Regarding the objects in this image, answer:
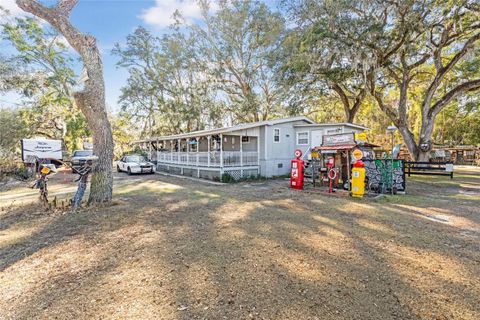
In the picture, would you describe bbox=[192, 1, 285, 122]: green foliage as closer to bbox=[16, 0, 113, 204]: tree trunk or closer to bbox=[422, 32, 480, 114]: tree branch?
bbox=[422, 32, 480, 114]: tree branch

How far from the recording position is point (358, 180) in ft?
27.9

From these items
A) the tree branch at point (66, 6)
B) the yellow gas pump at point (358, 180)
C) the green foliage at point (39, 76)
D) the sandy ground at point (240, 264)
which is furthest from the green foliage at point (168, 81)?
the sandy ground at point (240, 264)

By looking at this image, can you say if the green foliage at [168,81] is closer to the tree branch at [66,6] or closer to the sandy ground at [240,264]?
the tree branch at [66,6]

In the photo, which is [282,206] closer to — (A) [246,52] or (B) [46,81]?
(A) [246,52]

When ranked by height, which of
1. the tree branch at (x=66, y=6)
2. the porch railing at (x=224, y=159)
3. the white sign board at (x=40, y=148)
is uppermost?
the tree branch at (x=66, y=6)

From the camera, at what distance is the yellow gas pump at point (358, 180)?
8469 millimetres

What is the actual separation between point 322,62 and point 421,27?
5.28m

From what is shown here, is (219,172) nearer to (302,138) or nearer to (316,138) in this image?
(302,138)

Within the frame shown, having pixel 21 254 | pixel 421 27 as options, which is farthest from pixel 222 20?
pixel 21 254

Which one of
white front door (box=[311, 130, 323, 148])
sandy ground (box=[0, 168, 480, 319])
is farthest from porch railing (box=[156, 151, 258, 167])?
sandy ground (box=[0, 168, 480, 319])

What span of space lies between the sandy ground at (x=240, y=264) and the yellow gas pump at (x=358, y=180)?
200cm

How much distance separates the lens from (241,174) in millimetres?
14039

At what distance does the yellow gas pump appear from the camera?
8.47 m

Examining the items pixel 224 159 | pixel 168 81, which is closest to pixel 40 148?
pixel 168 81
